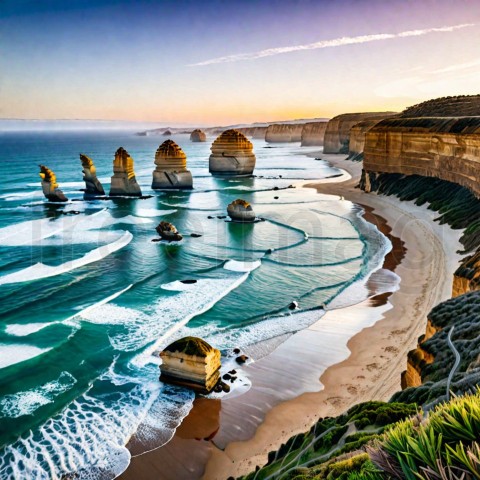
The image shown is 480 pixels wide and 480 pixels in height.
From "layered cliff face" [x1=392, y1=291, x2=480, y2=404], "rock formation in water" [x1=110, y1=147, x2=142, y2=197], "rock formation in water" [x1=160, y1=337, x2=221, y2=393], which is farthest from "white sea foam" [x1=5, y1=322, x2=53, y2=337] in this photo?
"rock formation in water" [x1=110, y1=147, x2=142, y2=197]

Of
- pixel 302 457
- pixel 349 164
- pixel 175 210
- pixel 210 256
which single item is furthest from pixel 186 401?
pixel 349 164

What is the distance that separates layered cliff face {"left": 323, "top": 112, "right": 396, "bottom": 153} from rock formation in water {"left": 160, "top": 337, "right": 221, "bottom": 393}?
4262 inches

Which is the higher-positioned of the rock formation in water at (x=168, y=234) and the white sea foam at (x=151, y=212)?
the rock formation in water at (x=168, y=234)

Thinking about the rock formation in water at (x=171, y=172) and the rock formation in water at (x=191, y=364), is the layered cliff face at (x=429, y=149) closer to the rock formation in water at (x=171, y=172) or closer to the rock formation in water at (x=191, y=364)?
the rock formation in water at (x=171, y=172)

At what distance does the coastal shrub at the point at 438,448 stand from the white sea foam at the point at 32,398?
39.6 ft

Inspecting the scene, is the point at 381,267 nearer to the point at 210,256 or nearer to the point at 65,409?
the point at 210,256

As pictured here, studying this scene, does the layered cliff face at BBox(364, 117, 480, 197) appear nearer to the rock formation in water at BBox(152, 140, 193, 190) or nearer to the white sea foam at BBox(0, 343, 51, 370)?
the rock formation in water at BBox(152, 140, 193, 190)

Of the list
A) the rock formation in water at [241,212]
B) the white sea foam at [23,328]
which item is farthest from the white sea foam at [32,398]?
the rock formation in water at [241,212]

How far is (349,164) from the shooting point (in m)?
86.5

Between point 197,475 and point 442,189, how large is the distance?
1410 inches

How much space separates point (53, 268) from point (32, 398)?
44.9 ft

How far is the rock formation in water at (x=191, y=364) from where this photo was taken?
12789 mm

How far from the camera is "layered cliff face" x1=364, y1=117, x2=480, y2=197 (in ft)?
113

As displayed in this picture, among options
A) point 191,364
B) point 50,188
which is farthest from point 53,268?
point 50,188
